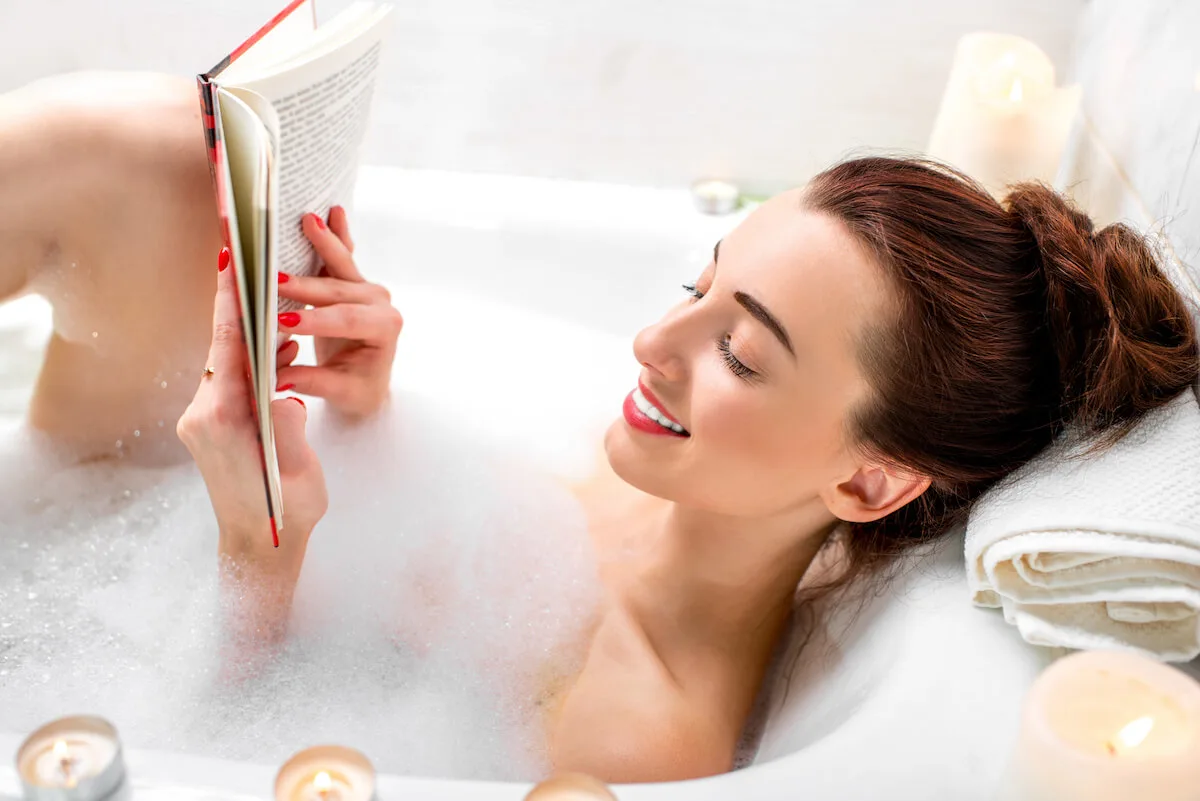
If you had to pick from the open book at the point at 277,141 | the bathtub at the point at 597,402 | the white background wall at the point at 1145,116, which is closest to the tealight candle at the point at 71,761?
the bathtub at the point at 597,402

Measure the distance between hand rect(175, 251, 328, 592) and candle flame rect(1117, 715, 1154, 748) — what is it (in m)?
0.68

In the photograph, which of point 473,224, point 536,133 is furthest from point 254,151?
point 536,133

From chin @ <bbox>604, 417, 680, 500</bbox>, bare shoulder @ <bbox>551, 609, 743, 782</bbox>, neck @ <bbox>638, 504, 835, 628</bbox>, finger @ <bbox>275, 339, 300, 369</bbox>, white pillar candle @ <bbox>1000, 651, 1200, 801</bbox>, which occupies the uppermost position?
white pillar candle @ <bbox>1000, 651, 1200, 801</bbox>

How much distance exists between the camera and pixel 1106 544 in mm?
800

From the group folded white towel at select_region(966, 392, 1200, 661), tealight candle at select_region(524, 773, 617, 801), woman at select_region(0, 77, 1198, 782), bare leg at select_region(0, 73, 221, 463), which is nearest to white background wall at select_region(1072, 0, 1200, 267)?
woman at select_region(0, 77, 1198, 782)

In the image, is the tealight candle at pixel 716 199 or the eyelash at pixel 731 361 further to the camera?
the tealight candle at pixel 716 199

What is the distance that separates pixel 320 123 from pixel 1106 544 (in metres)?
0.69

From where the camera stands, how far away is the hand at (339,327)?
102 centimetres

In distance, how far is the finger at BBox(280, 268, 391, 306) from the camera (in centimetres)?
101

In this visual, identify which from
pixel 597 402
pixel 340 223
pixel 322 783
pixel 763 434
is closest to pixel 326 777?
pixel 322 783

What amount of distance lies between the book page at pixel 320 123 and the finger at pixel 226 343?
3.1 inches

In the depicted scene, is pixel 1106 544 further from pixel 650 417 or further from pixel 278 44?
pixel 278 44

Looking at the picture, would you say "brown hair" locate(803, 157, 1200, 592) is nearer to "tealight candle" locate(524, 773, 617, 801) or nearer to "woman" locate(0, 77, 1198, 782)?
"woman" locate(0, 77, 1198, 782)

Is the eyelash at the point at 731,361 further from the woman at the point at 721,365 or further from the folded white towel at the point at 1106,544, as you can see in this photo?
the folded white towel at the point at 1106,544
